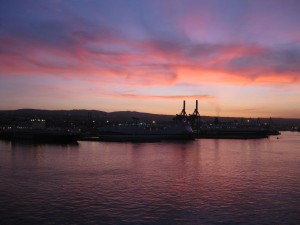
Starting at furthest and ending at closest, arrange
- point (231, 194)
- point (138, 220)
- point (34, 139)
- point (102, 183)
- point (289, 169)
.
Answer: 1. point (34, 139)
2. point (289, 169)
3. point (102, 183)
4. point (231, 194)
5. point (138, 220)

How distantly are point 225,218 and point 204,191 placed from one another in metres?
6.45

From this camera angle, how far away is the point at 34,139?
88312 mm

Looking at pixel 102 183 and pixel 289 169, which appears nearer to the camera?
pixel 102 183

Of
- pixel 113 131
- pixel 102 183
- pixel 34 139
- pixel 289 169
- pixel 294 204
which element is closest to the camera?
pixel 294 204

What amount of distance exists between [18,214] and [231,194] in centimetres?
1248

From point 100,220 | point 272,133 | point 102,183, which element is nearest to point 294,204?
point 100,220

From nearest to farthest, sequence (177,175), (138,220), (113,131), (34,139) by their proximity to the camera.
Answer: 1. (138,220)
2. (177,175)
3. (34,139)
4. (113,131)

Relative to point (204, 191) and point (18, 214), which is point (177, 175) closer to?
point (204, 191)

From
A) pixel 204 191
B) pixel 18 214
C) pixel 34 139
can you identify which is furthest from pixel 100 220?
pixel 34 139

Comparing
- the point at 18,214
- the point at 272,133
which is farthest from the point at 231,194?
the point at 272,133

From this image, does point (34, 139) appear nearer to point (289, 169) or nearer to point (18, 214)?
point (289, 169)

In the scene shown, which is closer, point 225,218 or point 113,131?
point 225,218

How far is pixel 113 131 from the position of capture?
348 feet

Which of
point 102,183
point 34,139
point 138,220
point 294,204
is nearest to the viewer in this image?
point 138,220
